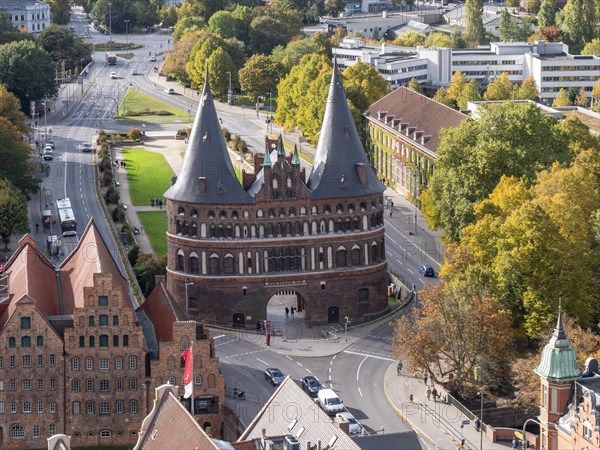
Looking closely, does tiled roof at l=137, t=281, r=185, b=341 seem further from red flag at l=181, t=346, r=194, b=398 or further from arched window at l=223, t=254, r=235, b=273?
arched window at l=223, t=254, r=235, b=273

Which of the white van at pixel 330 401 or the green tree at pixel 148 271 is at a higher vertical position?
the green tree at pixel 148 271

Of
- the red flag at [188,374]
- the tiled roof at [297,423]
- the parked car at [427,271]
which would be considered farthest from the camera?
the parked car at [427,271]

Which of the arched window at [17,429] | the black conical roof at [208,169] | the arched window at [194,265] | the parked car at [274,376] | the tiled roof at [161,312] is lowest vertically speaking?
the arched window at [17,429]

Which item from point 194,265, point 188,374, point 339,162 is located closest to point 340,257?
point 339,162

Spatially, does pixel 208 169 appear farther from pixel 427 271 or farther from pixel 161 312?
pixel 427 271

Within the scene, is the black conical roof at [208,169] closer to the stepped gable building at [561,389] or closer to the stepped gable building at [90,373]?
the stepped gable building at [90,373]

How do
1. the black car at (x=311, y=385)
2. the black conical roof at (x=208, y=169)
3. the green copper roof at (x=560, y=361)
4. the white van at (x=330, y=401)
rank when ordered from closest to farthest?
the green copper roof at (x=560, y=361) < the white van at (x=330, y=401) < the black car at (x=311, y=385) < the black conical roof at (x=208, y=169)

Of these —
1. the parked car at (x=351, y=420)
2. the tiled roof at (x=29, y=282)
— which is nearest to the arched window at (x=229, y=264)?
the tiled roof at (x=29, y=282)

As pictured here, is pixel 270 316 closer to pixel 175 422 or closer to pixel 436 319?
pixel 436 319
